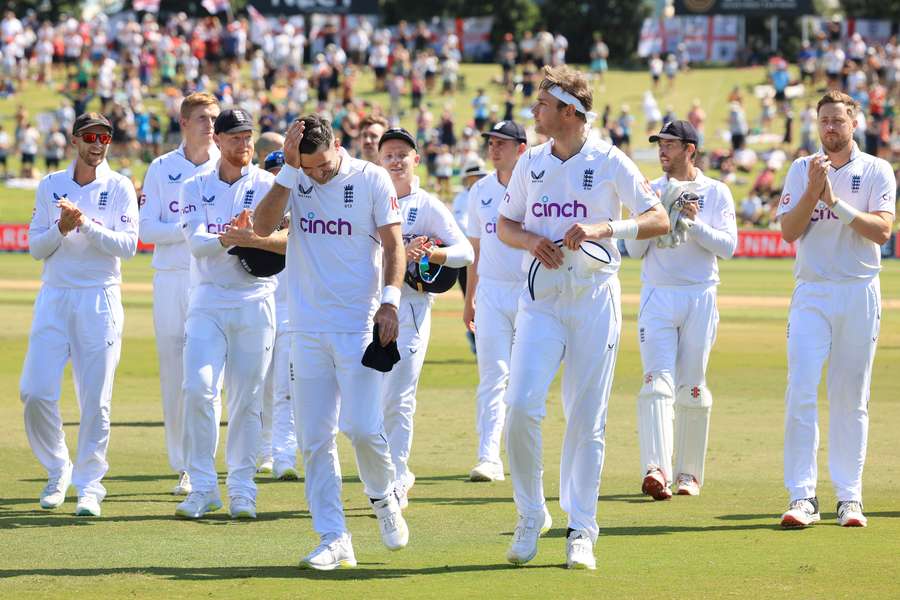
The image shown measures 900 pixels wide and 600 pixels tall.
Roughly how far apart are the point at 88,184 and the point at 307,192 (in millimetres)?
2554

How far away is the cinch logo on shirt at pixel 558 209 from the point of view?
785cm

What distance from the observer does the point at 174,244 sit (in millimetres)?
10578

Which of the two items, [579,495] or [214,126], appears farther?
[214,126]

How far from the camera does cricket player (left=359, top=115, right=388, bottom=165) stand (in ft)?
35.3

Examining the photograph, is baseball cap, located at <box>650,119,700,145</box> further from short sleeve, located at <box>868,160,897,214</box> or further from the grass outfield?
the grass outfield

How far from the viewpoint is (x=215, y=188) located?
9.48 meters

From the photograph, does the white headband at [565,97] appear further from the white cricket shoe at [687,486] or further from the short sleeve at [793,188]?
the white cricket shoe at [687,486]

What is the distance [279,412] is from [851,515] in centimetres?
448

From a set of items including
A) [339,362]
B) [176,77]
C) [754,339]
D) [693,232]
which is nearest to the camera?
[339,362]

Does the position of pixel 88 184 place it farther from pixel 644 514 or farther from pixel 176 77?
pixel 176 77

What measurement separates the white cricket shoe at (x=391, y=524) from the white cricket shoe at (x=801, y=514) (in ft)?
7.89

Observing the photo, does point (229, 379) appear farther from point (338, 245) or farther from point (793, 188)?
point (793, 188)

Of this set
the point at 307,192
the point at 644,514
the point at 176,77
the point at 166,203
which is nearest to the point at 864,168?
the point at 644,514

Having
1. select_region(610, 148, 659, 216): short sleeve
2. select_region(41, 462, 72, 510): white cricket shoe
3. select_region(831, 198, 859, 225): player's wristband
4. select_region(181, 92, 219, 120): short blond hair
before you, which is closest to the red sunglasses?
select_region(181, 92, 219, 120): short blond hair
